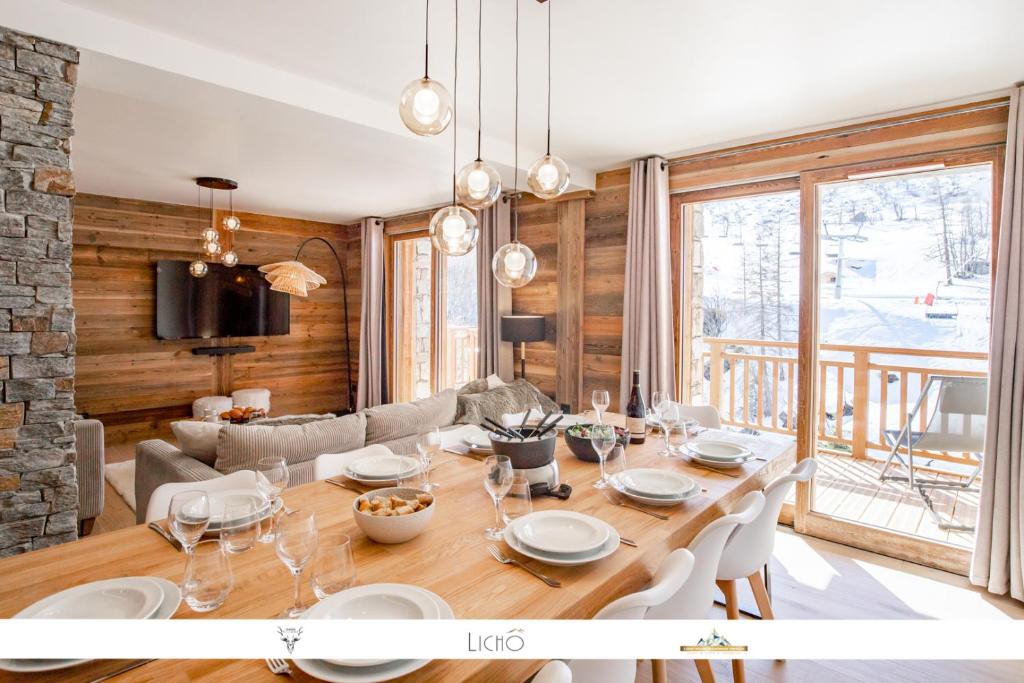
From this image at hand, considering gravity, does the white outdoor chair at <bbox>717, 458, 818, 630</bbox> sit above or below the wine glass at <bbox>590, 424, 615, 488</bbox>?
below

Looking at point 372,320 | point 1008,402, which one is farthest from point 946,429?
point 372,320

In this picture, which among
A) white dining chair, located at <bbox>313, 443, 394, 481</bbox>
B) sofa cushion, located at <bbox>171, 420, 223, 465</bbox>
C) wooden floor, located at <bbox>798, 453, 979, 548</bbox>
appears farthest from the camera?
wooden floor, located at <bbox>798, 453, 979, 548</bbox>

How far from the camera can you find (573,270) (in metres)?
4.51

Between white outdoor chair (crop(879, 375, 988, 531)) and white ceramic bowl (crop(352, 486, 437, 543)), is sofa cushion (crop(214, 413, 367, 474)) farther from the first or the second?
white outdoor chair (crop(879, 375, 988, 531))

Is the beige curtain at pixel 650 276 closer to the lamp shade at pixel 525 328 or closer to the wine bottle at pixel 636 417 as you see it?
the lamp shade at pixel 525 328

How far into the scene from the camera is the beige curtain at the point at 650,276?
3881mm

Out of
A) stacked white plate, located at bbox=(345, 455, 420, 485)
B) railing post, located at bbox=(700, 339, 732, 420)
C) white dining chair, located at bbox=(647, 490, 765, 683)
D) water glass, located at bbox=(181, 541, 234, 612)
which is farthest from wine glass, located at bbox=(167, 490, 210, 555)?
railing post, located at bbox=(700, 339, 732, 420)

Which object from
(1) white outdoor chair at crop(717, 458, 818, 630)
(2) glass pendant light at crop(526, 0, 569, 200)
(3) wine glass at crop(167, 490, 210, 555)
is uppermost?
(2) glass pendant light at crop(526, 0, 569, 200)

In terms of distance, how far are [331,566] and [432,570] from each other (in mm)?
282

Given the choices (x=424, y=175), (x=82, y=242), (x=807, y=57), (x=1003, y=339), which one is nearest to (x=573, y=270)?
(x=424, y=175)

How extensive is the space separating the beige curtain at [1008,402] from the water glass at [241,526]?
3444 mm

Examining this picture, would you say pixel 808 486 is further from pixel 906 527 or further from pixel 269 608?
pixel 269 608

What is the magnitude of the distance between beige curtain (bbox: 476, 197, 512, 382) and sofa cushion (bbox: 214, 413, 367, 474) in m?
2.36

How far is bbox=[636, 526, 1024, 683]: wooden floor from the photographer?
207 centimetres
